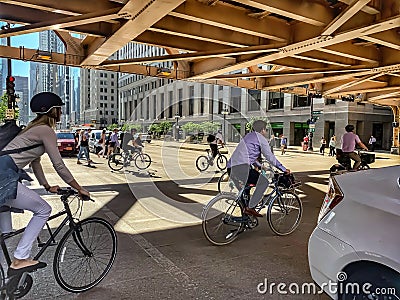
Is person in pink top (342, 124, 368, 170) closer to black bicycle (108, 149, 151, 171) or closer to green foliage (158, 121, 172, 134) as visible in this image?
green foliage (158, 121, 172, 134)

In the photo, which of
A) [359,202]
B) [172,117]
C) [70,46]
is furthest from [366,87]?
[359,202]

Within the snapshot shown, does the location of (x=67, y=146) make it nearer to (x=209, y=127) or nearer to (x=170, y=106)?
(x=209, y=127)

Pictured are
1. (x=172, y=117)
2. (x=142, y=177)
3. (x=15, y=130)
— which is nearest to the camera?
(x=15, y=130)

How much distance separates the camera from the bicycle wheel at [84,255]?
11.9 feet

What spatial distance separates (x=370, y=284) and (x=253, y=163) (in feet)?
10.4

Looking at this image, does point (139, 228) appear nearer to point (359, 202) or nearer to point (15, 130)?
point (15, 130)

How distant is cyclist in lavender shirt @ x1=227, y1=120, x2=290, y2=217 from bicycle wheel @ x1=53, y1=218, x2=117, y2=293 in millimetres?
2328

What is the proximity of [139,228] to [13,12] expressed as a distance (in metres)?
5.25

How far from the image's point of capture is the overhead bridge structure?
686 cm

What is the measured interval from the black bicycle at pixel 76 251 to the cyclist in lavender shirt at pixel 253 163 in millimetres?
2336

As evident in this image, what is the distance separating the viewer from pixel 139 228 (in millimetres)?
6160

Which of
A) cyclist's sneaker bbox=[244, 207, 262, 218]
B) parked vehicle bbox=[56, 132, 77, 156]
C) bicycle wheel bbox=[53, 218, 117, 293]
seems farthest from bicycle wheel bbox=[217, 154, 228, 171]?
bicycle wheel bbox=[53, 218, 117, 293]

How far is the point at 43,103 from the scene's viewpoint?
11.1 feet

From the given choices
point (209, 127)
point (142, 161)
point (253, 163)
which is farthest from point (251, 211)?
point (209, 127)
